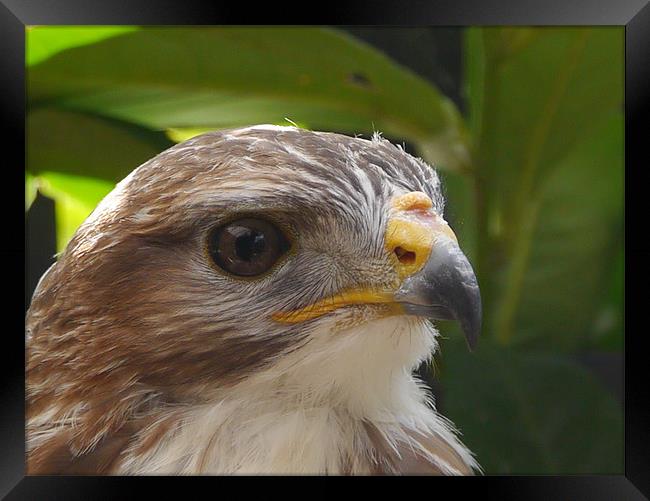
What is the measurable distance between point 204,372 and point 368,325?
26cm

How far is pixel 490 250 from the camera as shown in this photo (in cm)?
161

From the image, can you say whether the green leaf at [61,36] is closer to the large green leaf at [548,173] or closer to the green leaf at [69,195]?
the green leaf at [69,195]

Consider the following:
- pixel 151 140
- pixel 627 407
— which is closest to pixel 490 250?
pixel 627 407

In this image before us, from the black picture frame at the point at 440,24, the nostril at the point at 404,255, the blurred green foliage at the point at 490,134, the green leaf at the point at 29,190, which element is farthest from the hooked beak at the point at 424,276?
the green leaf at the point at 29,190

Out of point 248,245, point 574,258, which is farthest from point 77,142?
point 574,258

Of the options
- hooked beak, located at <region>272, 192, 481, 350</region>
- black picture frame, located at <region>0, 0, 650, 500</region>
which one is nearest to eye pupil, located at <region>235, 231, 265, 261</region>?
hooked beak, located at <region>272, 192, 481, 350</region>

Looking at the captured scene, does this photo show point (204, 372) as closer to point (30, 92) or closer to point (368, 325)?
point (368, 325)

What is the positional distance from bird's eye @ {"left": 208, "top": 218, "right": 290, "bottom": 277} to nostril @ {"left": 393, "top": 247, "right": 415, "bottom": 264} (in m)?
0.17

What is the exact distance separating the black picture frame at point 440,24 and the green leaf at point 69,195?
0.06 m

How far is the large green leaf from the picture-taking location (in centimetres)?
155

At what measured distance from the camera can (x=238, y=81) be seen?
5.13ft

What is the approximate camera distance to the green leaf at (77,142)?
4.97 feet

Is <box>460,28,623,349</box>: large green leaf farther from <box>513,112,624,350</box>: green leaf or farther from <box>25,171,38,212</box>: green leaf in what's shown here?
<box>25,171,38,212</box>: green leaf

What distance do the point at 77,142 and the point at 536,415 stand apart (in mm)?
992
